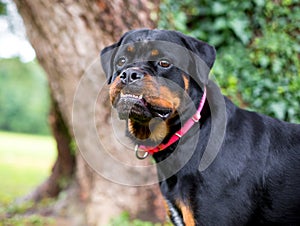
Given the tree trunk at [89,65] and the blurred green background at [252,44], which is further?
the blurred green background at [252,44]

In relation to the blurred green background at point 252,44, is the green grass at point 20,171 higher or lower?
lower

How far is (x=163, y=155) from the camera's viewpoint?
327 centimetres

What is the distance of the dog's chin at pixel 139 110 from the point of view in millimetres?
2957

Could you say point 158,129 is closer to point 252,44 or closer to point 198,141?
point 198,141

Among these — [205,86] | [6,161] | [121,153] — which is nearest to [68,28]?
[121,153]

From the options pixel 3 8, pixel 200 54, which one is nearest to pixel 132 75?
pixel 200 54

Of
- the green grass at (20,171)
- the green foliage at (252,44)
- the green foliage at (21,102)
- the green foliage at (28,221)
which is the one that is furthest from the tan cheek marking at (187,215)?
the green foliage at (21,102)

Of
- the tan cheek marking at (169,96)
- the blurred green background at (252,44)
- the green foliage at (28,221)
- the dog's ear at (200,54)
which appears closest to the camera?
the tan cheek marking at (169,96)

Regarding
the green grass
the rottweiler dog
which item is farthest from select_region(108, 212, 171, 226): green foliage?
the green grass

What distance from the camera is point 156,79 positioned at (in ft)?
9.87

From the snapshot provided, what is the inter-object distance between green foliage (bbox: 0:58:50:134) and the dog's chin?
36.5 metres

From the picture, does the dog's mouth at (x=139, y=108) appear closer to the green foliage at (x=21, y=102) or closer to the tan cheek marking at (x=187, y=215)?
the tan cheek marking at (x=187, y=215)

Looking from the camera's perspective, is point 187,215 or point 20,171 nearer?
point 187,215

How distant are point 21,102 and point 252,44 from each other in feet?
120
